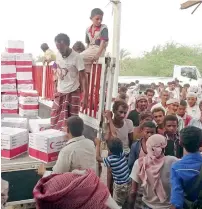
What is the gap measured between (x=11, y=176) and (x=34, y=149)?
31 centimetres

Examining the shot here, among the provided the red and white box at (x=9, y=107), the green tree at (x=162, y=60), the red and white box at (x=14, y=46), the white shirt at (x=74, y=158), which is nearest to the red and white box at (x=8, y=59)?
the red and white box at (x=14, y=46)

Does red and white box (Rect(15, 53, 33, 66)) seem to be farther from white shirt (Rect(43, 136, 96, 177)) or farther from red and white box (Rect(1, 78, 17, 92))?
white shirt (Rect(43, 136, 96, 177))

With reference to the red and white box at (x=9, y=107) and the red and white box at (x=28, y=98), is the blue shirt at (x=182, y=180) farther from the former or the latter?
the red and white box at (x=9, y=107)

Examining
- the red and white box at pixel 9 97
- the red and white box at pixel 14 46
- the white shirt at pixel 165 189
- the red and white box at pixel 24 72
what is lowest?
the white shirt at pixel 165 189

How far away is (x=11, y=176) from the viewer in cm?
298

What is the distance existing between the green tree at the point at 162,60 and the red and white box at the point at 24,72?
28006 mm

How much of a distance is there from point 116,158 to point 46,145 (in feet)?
2.17

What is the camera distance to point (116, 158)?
3.26 m

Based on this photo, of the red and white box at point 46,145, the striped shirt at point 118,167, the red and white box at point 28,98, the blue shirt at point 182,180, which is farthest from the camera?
the red and white box at point 28,98

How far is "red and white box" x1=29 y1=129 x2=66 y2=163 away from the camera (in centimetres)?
304

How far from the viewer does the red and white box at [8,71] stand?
5.23 metres

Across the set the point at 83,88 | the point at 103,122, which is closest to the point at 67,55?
the point at 83,88

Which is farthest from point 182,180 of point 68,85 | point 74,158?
point 68,85

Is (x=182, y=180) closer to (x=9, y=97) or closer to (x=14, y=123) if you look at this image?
(x=14, y=123)
